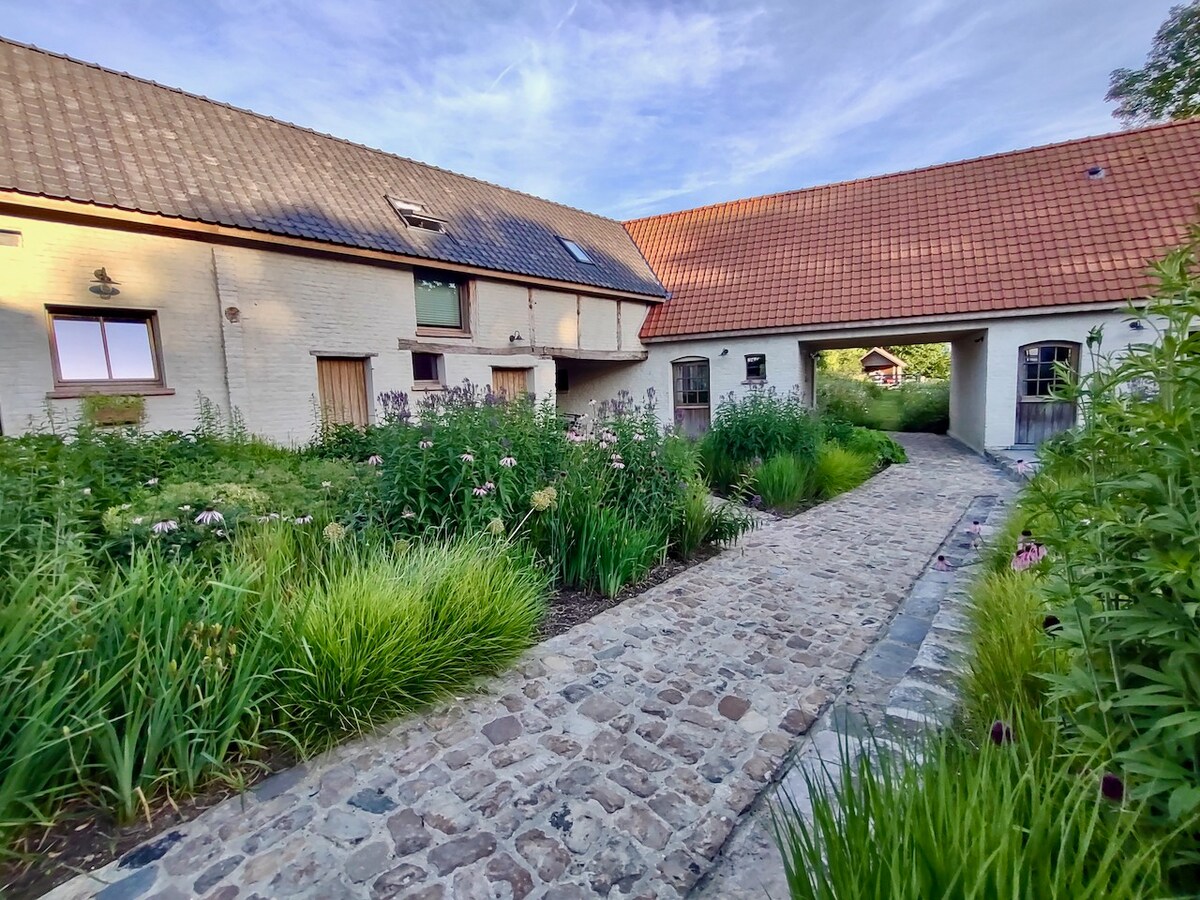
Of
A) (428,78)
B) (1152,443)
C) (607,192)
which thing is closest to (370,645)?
(1152,443)

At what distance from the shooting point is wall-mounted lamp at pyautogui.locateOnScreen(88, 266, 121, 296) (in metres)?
6.43

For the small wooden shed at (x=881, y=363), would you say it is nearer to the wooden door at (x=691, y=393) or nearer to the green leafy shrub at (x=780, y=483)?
the wooden door at (x=691, y=393)

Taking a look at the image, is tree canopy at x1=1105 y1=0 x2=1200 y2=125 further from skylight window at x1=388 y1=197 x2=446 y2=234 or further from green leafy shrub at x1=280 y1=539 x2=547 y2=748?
green leafy shrub at x1=280 y1=539 x2=547 y2=748

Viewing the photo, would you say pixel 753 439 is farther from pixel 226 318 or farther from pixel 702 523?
pixel 226 318

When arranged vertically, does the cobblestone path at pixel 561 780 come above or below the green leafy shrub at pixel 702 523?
below

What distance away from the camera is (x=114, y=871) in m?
1.70

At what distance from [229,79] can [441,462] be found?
32.2ft

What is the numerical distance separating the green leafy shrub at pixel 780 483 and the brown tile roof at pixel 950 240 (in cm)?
Answer: 574

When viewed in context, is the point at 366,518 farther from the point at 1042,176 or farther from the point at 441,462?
the point at 1042,176

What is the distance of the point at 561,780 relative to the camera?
84.8 inches

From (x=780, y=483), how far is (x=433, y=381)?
21.3ft

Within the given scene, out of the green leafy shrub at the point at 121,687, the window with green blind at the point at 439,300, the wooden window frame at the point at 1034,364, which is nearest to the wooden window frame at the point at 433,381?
the window with green blind at the point at 439,300

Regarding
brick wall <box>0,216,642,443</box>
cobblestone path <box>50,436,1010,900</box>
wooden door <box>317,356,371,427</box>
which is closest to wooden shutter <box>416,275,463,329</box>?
brick wall <box>0,216,642,443</box>

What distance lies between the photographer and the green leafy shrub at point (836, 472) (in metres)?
7.80
